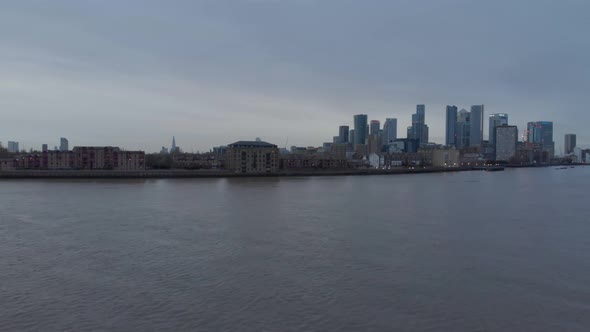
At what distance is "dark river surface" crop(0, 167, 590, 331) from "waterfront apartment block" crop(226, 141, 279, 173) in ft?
113

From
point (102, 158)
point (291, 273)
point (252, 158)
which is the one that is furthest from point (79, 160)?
point (291, 273)

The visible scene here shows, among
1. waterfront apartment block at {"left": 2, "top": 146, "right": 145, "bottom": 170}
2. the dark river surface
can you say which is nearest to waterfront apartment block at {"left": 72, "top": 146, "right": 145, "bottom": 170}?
waterfront apartment block at {"left": 2, "top": 146, "right": 145, "bottom": 170}

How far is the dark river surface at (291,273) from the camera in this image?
5590mm

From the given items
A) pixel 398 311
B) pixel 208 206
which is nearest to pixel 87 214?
pixel 208 206

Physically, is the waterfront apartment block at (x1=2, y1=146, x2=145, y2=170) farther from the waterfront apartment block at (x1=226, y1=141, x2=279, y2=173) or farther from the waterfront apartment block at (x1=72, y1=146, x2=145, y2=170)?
the waterfront apartment block at (x1=226, y1=141, x2=279, y2=173)

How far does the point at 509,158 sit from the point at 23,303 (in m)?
137

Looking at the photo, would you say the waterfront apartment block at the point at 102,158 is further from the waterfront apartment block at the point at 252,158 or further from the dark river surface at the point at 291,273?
the dark river surface at the point at 291,273

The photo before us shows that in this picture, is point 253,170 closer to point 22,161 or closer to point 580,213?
point 22,161

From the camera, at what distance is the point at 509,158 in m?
125

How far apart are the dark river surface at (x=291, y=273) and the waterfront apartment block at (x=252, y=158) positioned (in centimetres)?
3437

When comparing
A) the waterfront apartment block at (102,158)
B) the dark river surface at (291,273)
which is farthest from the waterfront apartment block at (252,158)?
the dark river surface at (291,273)

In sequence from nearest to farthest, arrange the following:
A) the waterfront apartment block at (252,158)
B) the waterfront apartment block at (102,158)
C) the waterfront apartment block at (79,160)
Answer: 1. the waterfront apartment block at (79,160)
2. the waterfront apartment block at (102,158)
3. the waterfront apartment block at (252,158)

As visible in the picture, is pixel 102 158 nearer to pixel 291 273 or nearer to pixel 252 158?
pixel 252 158

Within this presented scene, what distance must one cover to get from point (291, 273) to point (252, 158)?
41929 mm
